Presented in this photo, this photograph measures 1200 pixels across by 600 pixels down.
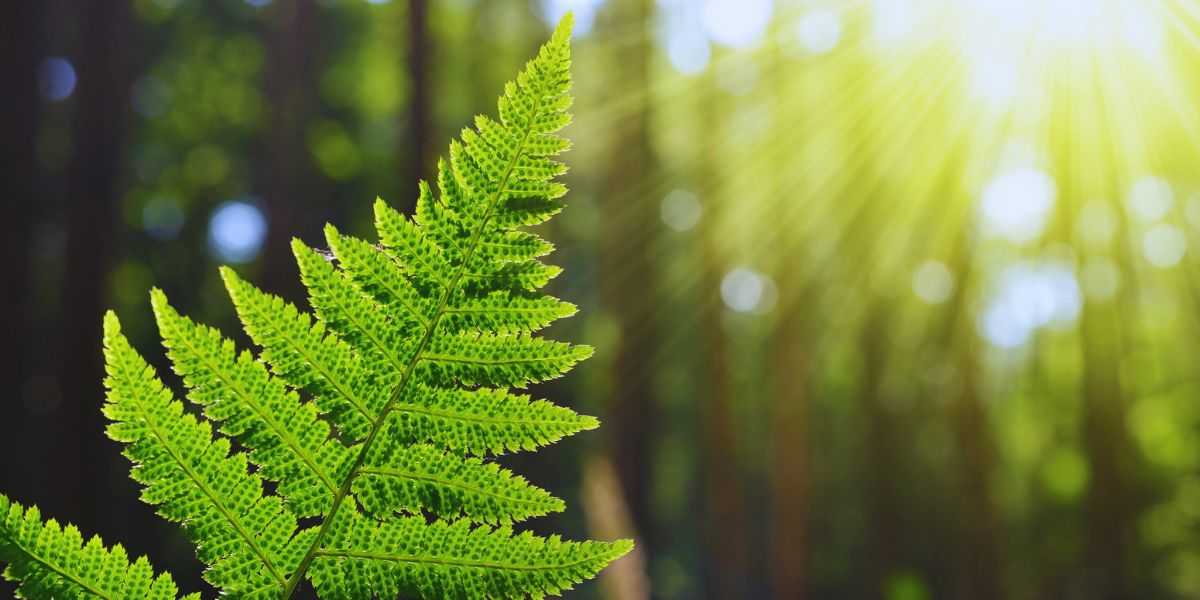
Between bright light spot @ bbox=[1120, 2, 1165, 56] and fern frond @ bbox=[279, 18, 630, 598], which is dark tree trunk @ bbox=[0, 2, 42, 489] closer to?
fern frond @ bbox=[279, 18, 630, 598]

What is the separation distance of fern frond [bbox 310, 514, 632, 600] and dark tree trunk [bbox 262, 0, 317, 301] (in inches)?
368

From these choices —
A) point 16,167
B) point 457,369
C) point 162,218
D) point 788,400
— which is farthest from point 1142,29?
point 162,218

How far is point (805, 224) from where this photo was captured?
1825 cm

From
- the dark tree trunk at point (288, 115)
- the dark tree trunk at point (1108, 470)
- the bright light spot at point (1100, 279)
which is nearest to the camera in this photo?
the dark tree trunk at point (288, 115)

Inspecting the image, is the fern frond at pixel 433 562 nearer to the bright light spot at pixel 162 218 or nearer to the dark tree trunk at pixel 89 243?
the dark tree trunk at pixel 89 243

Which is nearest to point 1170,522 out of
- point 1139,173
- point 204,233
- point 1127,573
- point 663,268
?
point 1127,573

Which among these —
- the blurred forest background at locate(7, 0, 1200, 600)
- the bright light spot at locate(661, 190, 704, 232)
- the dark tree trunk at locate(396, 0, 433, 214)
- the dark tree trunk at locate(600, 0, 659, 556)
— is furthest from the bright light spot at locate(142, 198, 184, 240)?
the bright light spot at locate(661, 190, 704, 232)

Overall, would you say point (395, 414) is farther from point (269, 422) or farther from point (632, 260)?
point (632, 260)

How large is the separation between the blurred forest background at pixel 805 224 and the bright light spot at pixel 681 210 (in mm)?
127

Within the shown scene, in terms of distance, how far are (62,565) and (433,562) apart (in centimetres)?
23

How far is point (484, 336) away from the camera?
58cm

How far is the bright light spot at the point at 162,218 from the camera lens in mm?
14953

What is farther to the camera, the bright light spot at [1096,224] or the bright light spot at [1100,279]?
the bright light spot at [1096,224]

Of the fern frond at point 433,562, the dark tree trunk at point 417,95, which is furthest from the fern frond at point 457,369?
the dark tree trunk at point 417,95
